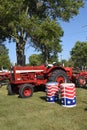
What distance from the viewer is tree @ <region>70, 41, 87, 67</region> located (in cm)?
8789

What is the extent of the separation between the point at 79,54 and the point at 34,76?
241ft

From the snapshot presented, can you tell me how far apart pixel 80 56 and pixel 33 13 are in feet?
190

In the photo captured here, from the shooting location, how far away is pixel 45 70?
1884 centimetres

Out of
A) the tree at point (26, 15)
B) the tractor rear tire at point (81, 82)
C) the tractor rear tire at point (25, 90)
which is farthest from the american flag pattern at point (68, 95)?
the tree at point (26, 15)

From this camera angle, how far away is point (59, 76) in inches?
733

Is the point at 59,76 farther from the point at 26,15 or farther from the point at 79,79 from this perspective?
the point at 26,15

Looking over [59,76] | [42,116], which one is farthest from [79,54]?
[42,116]

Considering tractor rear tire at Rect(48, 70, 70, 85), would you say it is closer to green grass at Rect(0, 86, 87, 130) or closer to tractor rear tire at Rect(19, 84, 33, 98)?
tractor rear tire at Rect(19, 84, 33, 98)

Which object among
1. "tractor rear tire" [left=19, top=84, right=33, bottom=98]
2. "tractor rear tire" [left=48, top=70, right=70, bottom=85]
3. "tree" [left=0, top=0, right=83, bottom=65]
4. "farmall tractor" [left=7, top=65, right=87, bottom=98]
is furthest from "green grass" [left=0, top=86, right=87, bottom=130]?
"tree" [left=0, top=0, right=83, bottom=65]

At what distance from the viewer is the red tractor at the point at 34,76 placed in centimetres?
1778

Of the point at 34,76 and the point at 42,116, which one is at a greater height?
the point at 34,76

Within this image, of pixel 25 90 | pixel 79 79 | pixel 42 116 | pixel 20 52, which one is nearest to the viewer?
pixel 42 116

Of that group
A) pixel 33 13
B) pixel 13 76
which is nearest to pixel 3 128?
pixel 13 76

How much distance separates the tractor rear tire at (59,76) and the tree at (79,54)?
223ft
